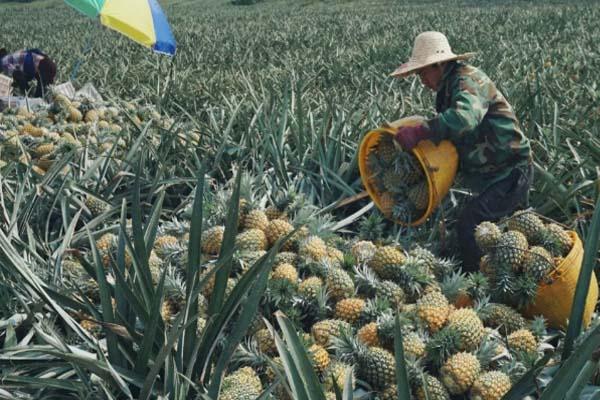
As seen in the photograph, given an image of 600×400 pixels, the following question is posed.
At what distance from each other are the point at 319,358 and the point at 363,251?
2.38 feet

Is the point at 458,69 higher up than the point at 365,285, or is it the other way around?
the point at 458,69

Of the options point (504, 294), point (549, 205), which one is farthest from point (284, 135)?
point (504, 294)

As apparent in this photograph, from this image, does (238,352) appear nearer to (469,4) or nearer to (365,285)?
(365,285)

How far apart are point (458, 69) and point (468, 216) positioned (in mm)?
738

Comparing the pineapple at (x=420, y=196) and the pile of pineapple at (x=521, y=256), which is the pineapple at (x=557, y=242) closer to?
the pile of pineapple at (x=521, y=256)

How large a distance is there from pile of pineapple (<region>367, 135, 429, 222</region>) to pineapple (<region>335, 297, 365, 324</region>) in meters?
0.94

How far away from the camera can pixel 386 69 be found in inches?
322

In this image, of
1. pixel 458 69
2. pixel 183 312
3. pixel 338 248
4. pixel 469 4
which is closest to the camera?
pixel 183 312

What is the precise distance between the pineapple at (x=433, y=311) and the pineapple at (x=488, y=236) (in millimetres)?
404

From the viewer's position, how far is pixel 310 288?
2.52 metres

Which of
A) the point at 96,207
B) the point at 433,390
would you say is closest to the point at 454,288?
the point at 433,390

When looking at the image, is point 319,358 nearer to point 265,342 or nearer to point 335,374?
point 335,374

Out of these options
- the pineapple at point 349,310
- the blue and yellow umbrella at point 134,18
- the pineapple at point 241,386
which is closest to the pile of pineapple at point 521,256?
A: the pineapple at point 349,310

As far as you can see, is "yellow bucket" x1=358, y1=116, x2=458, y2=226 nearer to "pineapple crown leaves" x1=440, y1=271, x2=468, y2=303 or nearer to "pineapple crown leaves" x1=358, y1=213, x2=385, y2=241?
"pineapple crown leaves" x1=358, y1=213, x2=385, y2=241
